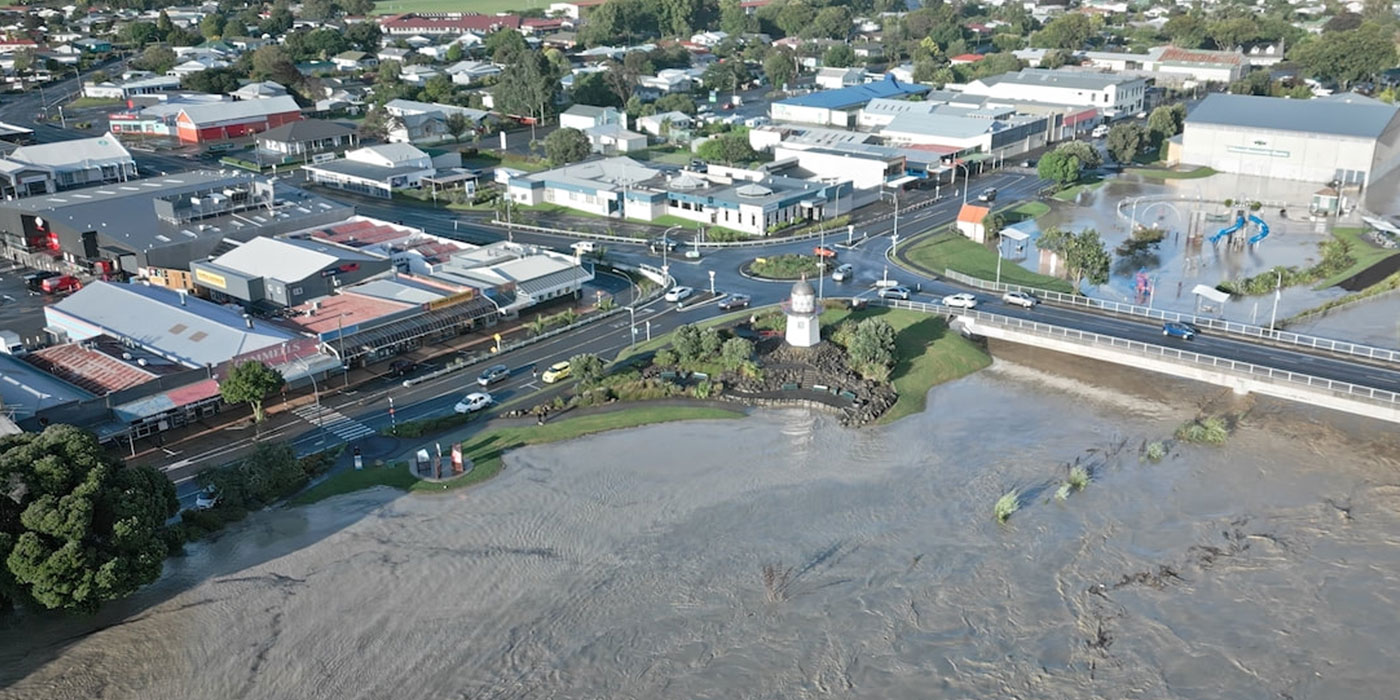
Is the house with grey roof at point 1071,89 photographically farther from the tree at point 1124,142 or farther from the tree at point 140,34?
the tree at point 140,34

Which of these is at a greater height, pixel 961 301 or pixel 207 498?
pixel 961 301

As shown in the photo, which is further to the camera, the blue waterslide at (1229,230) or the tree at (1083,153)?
the tree at (1083,153)

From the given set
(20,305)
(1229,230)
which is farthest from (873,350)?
(20,305)

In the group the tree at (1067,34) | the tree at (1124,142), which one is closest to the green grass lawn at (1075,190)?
the tree at (1124,142)

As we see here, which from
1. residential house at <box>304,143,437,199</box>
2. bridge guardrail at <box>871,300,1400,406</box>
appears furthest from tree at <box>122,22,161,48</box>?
bridge guardrail at <box>871,300,1400,406</box>

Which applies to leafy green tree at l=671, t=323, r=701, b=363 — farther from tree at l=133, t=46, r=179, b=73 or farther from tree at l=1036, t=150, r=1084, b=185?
tree at l=133, t=46, r=179, b=73

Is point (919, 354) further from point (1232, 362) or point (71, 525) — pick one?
point (71, 525)

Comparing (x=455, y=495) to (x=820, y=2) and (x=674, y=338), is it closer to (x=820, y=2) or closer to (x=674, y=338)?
(x=674, y=338)
